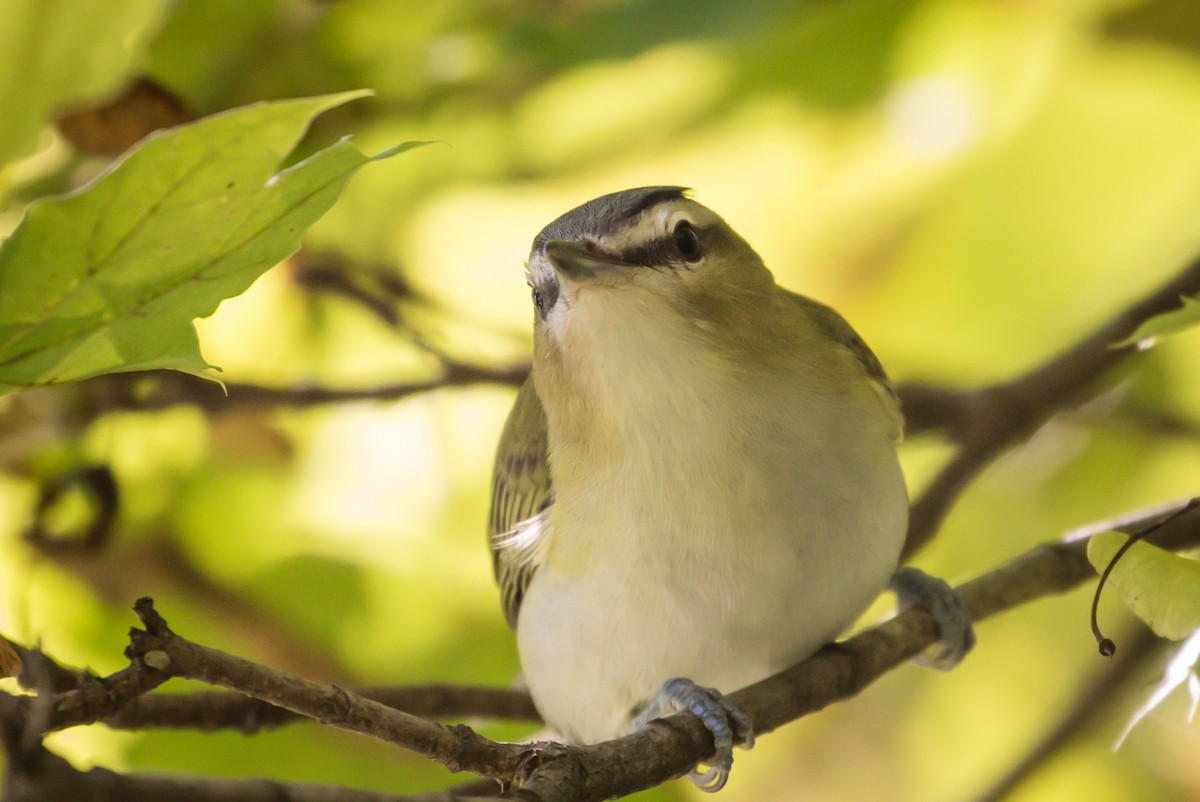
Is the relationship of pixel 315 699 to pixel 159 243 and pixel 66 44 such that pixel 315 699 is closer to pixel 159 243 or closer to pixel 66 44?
pixel 159 243

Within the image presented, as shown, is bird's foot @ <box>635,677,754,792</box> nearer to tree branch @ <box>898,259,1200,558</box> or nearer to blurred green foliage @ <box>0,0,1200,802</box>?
tree branch @ <box>898,259,1200,558</box>

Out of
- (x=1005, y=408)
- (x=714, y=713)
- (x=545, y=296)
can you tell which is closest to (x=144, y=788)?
(x=714, y=713)

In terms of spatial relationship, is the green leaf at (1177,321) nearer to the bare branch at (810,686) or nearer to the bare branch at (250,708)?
the bare branch at (810,686)

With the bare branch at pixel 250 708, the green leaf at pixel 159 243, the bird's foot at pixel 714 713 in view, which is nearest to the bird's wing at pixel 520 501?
the bare branch at pixel 250 708

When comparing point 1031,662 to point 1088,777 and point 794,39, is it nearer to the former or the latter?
point 1088,777

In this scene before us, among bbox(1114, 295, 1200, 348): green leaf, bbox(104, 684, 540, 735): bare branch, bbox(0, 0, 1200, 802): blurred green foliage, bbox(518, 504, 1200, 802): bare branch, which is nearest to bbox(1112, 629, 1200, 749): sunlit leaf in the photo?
bbox(1114, 295, 1200, 348): green leaf

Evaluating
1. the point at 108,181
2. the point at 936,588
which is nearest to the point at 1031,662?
the point at 936,588
